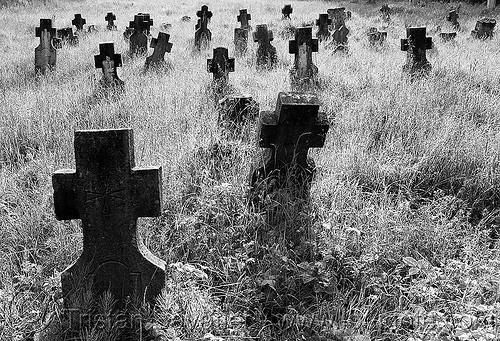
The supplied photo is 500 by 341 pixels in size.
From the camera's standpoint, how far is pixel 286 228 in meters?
3.34

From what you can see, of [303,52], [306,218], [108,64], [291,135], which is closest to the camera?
[306,218]

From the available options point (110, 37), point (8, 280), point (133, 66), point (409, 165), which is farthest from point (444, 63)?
point (110, 37)

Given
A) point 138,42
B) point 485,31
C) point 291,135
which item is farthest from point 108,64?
point 485,31

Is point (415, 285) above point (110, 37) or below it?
below

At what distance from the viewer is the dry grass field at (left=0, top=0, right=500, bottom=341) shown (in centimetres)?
256

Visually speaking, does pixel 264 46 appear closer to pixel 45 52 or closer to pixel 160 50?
pixel 160 50

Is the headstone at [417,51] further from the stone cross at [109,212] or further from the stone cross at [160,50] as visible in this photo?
the stone cross at [109,212]

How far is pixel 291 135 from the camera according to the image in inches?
150

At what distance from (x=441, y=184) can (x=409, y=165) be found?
31 centimetres

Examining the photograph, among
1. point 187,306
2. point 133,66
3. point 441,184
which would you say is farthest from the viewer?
point 133,66

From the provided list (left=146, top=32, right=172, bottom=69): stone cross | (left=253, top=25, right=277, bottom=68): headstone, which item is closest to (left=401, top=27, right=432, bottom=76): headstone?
(left=253, top=25, right=277, bottom=68): headstone

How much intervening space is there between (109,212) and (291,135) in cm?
174

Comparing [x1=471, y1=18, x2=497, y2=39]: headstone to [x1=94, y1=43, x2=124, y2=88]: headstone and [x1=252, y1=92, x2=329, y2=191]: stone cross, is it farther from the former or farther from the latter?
[x1=252, y1=92, x2=329, y2=191]: stone cross

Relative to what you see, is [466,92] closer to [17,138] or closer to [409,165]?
[409,165]
